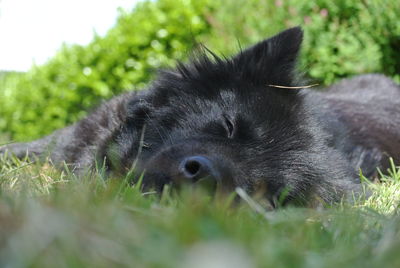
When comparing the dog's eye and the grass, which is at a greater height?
the grass

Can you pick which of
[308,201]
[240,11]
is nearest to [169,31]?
[240,11]

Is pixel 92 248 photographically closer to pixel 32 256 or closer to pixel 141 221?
pixel 32 256

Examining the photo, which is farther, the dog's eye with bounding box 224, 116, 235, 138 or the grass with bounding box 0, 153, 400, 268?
the dog's eye with bounding box 224, 116, 235, 138

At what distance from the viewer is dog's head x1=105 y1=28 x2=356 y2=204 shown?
2.22 m

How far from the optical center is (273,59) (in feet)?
9.34

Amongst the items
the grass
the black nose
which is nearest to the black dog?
the black nose

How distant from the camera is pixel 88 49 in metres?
6.74

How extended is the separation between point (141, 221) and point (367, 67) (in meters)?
5.33

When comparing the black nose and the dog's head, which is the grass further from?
the dog's head

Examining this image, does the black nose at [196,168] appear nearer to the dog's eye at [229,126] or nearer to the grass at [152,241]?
the dog's eye at [229,126]

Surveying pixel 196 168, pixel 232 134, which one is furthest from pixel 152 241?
pixel 232 134

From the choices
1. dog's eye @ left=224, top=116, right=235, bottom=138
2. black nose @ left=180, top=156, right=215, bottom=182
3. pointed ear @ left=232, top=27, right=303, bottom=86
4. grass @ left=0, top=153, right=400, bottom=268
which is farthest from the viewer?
pointed ear @ left=232, top=27, right=303, bottom=86

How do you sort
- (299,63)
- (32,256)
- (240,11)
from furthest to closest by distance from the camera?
(240,11) → (299,63) → (32,256)

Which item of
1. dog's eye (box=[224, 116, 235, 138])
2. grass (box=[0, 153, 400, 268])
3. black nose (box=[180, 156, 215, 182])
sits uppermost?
grass (box=[0, 153, 400, 268])
